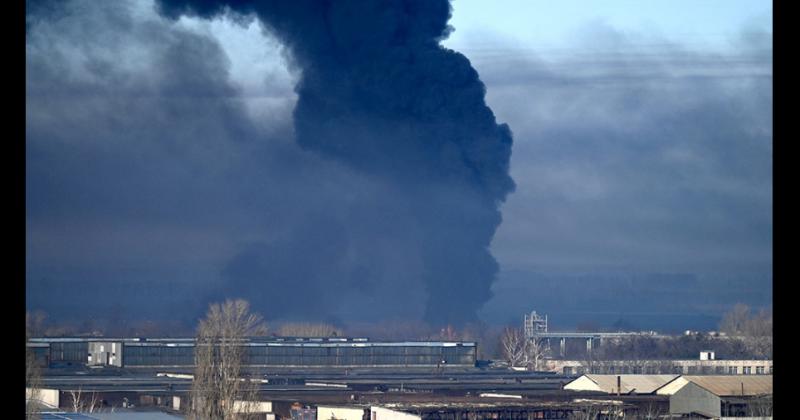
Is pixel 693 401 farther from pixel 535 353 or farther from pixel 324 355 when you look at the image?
pixel 535 353

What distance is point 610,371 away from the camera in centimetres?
3672

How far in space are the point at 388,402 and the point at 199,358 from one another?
6.15m

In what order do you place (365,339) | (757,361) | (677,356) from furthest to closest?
(365,339), (677,356), (757,361)

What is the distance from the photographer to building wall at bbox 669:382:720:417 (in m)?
21.9

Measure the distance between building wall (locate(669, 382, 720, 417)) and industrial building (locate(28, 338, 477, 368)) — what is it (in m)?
15.1

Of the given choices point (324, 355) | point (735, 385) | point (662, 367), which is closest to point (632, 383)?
point (735, 385)

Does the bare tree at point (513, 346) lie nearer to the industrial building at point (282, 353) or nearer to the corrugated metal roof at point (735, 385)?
the industrial building at point (282, 353)

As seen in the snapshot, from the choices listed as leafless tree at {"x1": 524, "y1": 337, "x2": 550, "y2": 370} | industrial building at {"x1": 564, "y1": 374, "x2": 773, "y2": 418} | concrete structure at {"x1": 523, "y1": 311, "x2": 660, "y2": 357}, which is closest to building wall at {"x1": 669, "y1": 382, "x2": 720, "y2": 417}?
industrial building at {"x1": 564, "y1": 374, "x2": 773, "y2": 418}

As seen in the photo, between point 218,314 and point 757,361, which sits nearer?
point 218,314

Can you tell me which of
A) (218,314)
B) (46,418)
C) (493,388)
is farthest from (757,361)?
(46,418)

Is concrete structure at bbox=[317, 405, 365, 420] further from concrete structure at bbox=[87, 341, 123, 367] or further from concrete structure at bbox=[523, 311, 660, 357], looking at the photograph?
concrete structure at bbox=[523, 311, 660, 357]

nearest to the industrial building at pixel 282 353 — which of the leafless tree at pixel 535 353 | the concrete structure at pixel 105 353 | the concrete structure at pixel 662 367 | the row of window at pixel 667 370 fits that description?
the concrete structure at pixel 105 353
